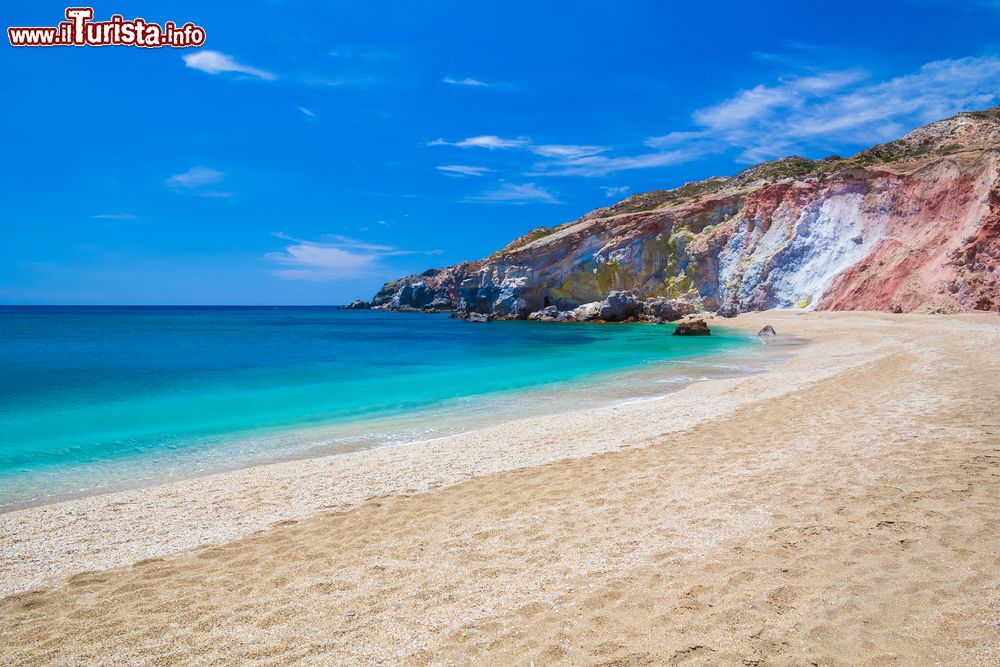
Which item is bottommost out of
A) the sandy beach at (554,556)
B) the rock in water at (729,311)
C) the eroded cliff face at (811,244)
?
the sandy beach at (554,556)

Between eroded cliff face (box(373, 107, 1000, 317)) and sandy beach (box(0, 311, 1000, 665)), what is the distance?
29.9m

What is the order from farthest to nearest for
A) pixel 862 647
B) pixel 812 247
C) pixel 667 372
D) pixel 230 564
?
pixel 812 247 < pixel 667 372 < pixel 230 564 < pixel 862 647

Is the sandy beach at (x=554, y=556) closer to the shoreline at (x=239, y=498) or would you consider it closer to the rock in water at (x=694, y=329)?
the shoreline at (x=239, y=498)

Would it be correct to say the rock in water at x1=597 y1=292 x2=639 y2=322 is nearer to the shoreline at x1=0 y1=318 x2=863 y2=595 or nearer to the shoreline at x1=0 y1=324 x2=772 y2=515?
the shoreline at x1=0 y1=324 x2=772 y2=515

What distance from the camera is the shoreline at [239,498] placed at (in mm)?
5309

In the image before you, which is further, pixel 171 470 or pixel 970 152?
pixel 970 152

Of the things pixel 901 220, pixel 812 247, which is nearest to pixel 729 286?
pixel 812 247

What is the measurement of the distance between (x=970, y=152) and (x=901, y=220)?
18.2 ft

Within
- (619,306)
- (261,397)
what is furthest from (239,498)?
(619,306)

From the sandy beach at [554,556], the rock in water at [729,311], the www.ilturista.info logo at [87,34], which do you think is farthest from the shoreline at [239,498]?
the rock in water at [729,311]

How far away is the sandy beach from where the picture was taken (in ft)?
11.0

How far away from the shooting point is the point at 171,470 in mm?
8789

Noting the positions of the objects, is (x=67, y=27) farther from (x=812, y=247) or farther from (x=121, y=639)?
(x=812, y=247)

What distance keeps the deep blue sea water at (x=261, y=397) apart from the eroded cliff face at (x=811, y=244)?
43.0 feet
